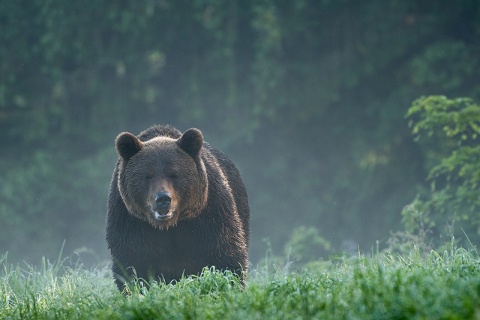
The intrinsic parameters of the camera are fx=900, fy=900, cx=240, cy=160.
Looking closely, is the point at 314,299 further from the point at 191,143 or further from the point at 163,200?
the point at 191,143

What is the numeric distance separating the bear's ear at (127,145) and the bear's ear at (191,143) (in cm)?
32

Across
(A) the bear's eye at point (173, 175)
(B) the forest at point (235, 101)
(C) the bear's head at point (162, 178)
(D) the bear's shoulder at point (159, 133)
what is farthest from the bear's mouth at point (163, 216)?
(B) the forest at point (235, 101)

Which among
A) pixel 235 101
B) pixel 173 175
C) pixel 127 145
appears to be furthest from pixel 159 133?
pixel 235 101

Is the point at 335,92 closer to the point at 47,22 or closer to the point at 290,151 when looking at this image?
the point at 290,151

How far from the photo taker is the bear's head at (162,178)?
644cm

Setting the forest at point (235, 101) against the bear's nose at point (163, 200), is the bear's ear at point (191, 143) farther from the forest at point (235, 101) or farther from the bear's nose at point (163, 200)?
the forest at point (235, 101)

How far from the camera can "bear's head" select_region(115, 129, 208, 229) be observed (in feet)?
21.1

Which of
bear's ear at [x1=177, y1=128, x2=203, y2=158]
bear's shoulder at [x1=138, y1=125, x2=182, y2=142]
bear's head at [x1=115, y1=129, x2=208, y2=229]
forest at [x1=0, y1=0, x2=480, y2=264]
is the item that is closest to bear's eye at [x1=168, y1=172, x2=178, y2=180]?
bear's head at [x1=115, y1=129, x2=208, y2=229]

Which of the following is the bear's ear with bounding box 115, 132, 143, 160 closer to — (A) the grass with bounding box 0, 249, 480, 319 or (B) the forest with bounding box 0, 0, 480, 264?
(A) the grass with bounding box 0, 249, 480, 319

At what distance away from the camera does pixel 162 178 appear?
21.5ft

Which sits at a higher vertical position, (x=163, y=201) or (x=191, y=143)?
(x=191, y=143)

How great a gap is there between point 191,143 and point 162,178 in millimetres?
396

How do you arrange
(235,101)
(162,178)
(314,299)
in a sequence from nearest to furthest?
(314,299) < (162,178) < (235,101)

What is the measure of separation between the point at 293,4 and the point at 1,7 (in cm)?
574
